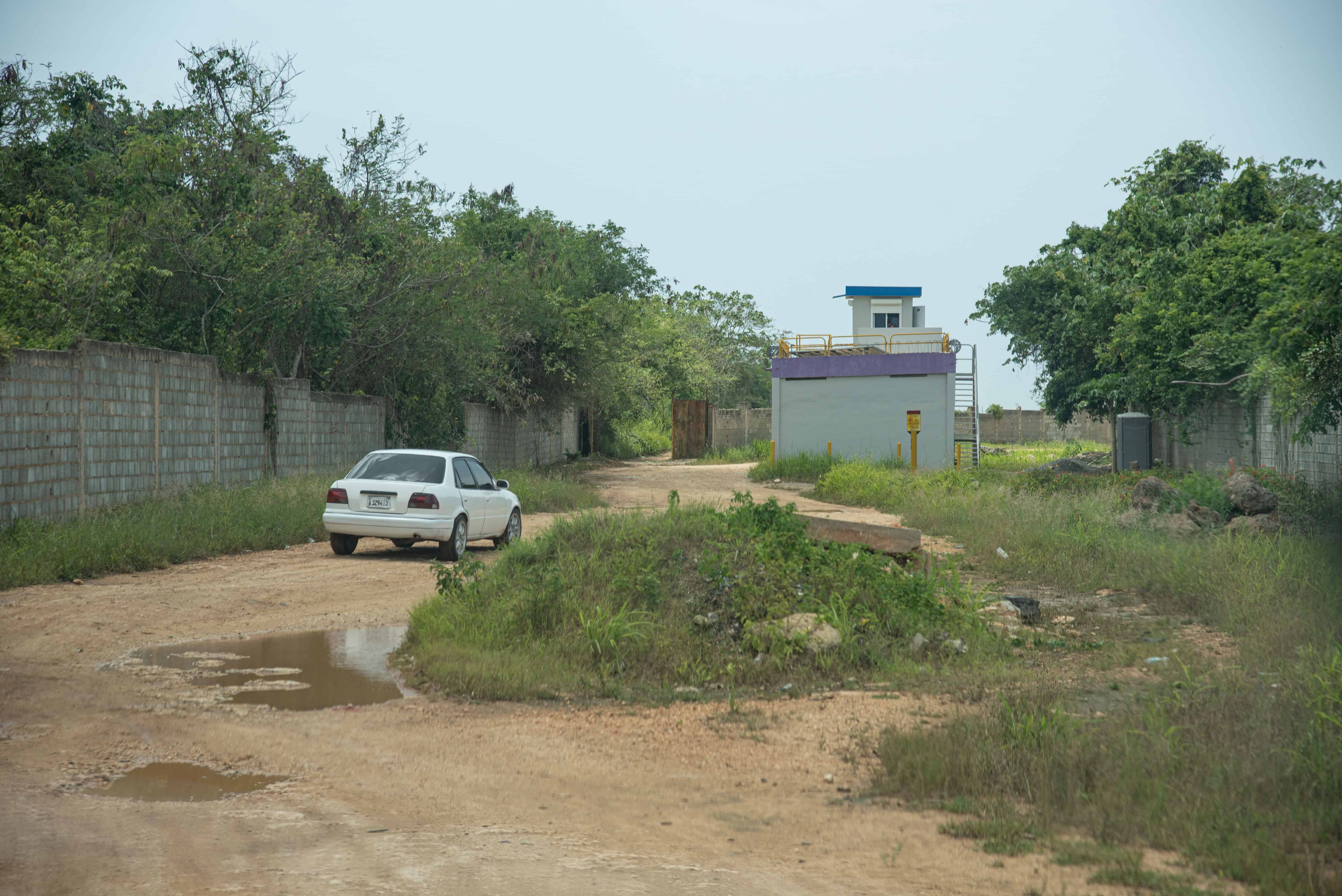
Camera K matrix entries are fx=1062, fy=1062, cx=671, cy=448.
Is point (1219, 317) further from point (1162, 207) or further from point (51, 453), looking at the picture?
point (51, 453)

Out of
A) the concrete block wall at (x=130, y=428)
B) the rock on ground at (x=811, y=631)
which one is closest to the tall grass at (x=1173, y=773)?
the rock on ground at (x=811, y=631)

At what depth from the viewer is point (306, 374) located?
73.3 feet

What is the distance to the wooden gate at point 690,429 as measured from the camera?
5178 centimetres

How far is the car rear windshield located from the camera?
1396 cm

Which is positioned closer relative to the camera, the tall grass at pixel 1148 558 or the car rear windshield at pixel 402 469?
the tall grass at pixel 1148 558

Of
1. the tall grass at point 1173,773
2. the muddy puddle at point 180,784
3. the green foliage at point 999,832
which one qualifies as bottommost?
the green foliage at point 999,832

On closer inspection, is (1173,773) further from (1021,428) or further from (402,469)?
(1021,428)

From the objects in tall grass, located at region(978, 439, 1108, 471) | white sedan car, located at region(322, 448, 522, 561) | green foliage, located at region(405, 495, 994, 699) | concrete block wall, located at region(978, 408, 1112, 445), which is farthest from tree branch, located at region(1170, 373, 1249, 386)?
concrete block wall, located at region(978, 408, 1112, 445)

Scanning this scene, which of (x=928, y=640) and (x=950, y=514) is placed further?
(x=950, y=514)

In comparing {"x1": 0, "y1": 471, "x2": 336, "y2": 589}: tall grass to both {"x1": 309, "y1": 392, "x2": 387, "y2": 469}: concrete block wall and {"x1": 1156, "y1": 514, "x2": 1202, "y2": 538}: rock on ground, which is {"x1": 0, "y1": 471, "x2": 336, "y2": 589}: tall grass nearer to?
{"x1": 309, "y1": 392, "x2": 387, "y2": 469}: concrete block wall

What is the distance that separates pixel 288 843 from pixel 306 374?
1915 cm

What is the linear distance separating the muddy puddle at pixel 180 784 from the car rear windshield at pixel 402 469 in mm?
8343

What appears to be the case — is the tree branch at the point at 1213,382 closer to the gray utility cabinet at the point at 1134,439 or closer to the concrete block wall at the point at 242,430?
the gray utility cabinet at the point at 1134,439

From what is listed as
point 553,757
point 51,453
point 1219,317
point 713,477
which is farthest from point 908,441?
point 553,757
